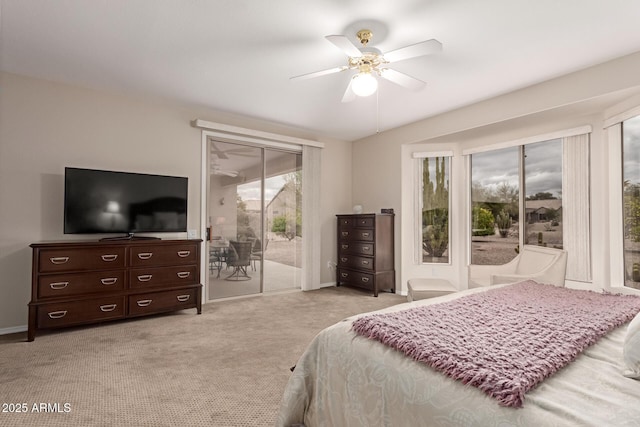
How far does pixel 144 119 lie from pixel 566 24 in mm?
4326

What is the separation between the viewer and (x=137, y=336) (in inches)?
122

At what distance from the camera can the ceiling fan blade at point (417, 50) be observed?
2.21m

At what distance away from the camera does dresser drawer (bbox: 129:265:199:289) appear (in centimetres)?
348

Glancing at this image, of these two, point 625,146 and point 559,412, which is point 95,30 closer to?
point 559,412

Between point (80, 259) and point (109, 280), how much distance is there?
0.34m

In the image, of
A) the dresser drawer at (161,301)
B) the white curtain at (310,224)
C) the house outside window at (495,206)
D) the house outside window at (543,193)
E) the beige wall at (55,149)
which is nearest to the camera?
the beige wall at (55,149)

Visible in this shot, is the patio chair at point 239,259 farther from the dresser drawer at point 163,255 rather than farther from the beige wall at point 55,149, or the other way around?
the dresser drawer at point 163,255

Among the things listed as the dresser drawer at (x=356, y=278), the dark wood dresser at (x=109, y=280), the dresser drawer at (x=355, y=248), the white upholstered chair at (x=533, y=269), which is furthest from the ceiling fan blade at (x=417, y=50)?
the dresser drawer at (x=356, y=278)

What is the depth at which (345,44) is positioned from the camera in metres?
2.27

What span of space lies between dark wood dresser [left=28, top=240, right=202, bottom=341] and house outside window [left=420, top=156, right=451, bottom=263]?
3.37 m

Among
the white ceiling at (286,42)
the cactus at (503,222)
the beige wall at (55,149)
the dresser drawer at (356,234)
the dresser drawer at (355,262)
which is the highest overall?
the white ceiling at (286,42)

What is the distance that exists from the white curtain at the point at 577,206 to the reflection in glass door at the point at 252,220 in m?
3.59

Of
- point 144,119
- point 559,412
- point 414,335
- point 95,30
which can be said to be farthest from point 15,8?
point 559,412

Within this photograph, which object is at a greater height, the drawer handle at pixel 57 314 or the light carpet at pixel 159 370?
the drawer handle at pixel 57 314
